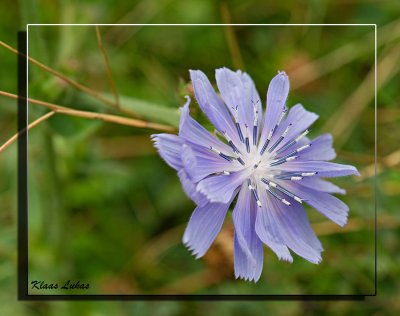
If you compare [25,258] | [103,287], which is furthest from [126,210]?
[25,258]

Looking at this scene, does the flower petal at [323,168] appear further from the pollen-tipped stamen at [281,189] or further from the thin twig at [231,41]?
the thin twig at [231,41]

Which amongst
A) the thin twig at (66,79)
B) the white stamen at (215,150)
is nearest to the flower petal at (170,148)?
the white stamen at (215,150)

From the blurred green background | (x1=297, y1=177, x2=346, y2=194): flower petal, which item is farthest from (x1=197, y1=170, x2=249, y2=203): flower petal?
the blurred green background

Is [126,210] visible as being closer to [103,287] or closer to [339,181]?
[103,287]

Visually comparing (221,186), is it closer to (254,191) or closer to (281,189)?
(254,191)

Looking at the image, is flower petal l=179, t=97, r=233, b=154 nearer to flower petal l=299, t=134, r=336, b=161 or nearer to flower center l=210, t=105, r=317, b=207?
flower center l=210, t=105, r=317, b=207

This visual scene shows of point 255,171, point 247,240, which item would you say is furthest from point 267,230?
point 255,171
